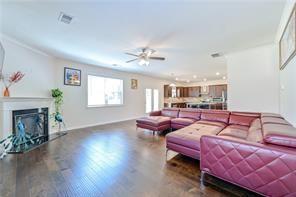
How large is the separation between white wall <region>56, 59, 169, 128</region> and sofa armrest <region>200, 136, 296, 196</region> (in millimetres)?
5031

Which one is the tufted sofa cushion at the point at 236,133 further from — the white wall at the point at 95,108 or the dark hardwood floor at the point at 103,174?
the white wall at the point at 95,108

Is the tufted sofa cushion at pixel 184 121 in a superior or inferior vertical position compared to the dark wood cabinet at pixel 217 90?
inferior

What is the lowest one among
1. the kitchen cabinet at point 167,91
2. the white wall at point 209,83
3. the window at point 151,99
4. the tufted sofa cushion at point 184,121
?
the tufted sofa cushion at point 184,121

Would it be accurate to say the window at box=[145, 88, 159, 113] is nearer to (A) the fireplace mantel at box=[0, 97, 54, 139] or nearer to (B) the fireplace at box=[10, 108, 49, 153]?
(B) the fireplace at box=[10, 108, 49, 153]

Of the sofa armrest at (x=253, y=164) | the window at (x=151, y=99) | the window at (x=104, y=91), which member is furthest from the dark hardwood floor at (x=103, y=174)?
the window at (x=151, y=99)

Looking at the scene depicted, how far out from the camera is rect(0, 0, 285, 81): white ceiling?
2.19 metres

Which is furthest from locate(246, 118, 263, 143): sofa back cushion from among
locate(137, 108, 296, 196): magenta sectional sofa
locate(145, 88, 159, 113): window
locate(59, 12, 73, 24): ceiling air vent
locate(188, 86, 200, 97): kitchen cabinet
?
locate(188, 86, 200, 97): kitchen cabinet

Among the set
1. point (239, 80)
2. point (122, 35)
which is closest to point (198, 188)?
point (122, 35)

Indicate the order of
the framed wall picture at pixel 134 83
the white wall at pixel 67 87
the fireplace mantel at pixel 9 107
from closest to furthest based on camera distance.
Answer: the fireplace mantel at pixel 9 107
the white wall at pixel 67 87
the framed wall picture at pixel 134 83

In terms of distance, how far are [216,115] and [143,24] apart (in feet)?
11.1

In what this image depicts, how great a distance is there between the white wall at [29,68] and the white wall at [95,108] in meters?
0.42

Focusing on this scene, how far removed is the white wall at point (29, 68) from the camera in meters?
3.52

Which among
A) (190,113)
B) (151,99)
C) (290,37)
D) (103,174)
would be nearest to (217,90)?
(151,99)

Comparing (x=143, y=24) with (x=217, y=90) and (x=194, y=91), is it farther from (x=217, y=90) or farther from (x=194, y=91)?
(x=194, y=91)
